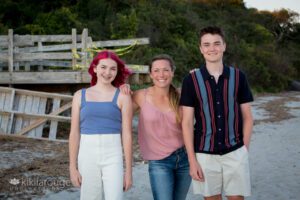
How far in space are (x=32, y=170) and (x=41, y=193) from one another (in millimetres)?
1322

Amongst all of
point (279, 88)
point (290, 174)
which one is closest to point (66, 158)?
point (290, 174)

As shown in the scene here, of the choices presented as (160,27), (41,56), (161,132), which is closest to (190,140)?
(161,132)

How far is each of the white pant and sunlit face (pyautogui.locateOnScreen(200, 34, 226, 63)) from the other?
96 cm

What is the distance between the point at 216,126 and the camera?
2.78 m

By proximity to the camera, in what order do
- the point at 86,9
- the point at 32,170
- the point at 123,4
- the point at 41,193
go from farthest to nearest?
the point at 123,4 < the point at 86,9 < the point at 32,170 < the point at 41,193

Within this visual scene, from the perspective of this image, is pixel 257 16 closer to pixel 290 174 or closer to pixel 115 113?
pixel 290 174

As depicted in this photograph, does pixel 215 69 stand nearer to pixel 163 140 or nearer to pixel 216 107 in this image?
pixel 216 107

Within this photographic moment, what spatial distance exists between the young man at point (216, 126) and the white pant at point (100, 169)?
21.2 inches

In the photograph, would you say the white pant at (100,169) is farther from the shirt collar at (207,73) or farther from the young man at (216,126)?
the shirt collar at (207,73)

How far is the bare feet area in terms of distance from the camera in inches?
209

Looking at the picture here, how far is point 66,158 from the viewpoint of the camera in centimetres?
751

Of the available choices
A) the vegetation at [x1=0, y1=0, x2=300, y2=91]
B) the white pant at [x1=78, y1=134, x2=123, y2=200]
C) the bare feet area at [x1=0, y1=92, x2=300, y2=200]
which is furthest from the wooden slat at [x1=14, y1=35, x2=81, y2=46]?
the vegetation at [x1=0, y1=0, x2=300, y2=91]

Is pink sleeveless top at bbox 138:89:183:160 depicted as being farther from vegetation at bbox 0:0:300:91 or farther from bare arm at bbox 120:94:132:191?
vegetation at bbox 0:0:300:91

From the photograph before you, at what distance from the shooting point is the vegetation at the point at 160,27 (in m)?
21.6
